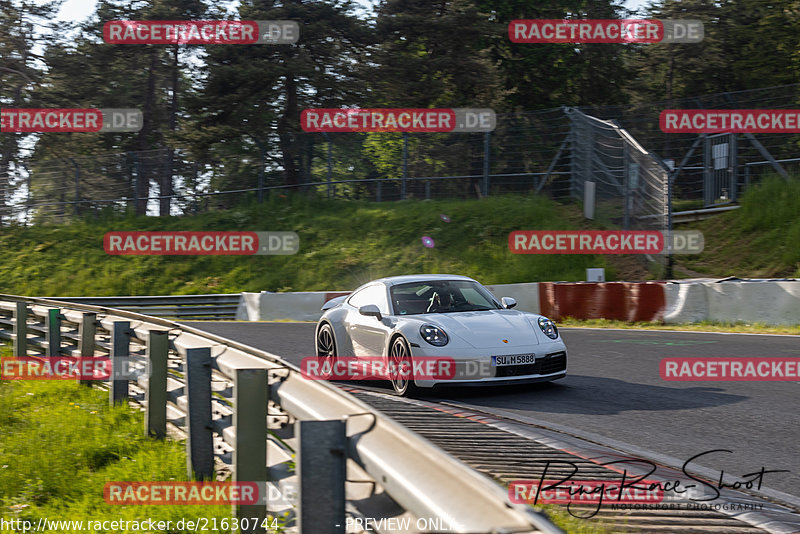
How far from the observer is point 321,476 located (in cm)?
278

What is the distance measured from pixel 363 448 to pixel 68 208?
33.1 metres

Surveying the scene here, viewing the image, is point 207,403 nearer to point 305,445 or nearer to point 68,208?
point 305,445

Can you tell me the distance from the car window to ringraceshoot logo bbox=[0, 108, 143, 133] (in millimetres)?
33445

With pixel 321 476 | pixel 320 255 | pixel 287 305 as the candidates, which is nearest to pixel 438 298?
pixel 321 476

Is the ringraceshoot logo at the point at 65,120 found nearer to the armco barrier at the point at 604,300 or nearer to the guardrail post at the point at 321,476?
the armco barrier at the point at 604,300

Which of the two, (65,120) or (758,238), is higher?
(65,120)

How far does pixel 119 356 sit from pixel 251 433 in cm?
380

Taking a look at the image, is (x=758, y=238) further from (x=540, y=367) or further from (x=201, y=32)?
(x=201, y=32)

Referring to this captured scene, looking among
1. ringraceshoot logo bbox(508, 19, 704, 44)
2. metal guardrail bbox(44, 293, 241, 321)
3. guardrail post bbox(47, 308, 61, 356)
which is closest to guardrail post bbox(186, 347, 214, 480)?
guardrail post bbox(47, 308, 61, 356)

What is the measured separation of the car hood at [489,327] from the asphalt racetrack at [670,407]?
Result: 0.56 m

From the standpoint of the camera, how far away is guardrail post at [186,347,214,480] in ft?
16.0

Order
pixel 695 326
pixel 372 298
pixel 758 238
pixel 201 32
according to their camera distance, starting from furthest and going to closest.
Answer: pixel 201 32 < pixel 758 238 < pixel 695 326 < pixel 372 298

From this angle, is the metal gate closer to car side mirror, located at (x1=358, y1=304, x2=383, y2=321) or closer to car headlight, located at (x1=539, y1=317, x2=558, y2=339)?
car headlight, located at (x1=539, y1=317, x2=558, y2=339)

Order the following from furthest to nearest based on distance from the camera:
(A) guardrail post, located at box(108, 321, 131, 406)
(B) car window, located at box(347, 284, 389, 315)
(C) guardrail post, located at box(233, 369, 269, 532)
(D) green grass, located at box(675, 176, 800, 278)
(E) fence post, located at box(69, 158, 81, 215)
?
1. (E) fence post, located at box(69, 158, 81, 215)
2. (D) green grass, located at box(675, 176, 800, 278)
3. (B) car window, located at box(347, 284, 389, 315)
4. (A) guardrail post, located at box(108, 321, 131, 406)
5. (C) guardrail post, located at box(233, 369, 269, 532)
